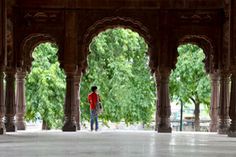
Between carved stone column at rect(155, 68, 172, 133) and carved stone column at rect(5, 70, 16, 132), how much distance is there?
516cm

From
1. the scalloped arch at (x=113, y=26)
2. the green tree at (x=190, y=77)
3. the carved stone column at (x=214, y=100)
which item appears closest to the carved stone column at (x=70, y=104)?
the scalloped arch at (x=113, y=26)

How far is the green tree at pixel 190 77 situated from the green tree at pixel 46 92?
256 inches

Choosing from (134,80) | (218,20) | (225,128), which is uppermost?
(218,20)

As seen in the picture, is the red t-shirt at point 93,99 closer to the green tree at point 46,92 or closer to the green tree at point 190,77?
the green tree at point 46,92

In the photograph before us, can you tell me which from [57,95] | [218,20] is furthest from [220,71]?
[57,95]

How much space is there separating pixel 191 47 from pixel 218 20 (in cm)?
1076

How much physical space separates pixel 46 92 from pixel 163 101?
958 cm

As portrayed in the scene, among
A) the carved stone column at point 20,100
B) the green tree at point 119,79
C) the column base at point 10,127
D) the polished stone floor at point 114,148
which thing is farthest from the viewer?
the green tree at point 119,79

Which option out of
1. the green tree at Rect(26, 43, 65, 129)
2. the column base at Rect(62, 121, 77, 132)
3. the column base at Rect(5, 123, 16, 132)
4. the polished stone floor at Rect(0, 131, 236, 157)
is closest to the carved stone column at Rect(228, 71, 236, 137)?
the polished stone floor at Rect(0, 131, 236, 157)

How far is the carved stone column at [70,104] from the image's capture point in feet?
67.2

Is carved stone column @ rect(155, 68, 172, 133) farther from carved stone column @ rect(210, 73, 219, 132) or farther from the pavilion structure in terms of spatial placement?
carved stone column @ rect(210, 73, 219, 132)

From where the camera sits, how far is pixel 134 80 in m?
31.2

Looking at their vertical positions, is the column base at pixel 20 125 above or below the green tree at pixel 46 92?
below

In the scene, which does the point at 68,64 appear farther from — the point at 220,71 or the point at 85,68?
the point at 220,71
